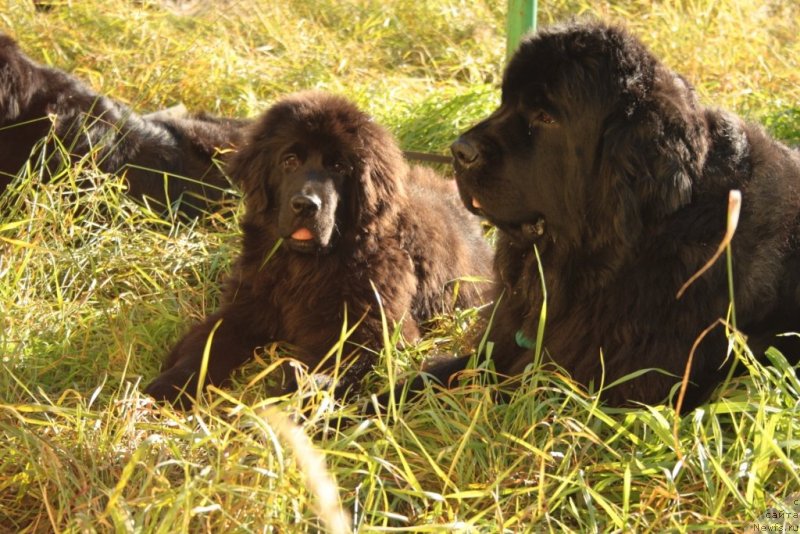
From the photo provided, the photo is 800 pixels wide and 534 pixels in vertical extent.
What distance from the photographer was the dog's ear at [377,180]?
11.5 feet

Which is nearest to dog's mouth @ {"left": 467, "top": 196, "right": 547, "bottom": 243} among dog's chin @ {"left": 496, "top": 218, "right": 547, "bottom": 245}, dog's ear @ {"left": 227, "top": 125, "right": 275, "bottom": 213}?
dog's chin @ {"left": 496, "top": 218, "right": 547, "bottom": 245}

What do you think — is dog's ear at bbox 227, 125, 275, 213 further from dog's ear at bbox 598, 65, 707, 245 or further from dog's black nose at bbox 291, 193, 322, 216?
dog's ear at bbox 598, 65, 707, 245

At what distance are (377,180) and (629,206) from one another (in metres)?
1.18

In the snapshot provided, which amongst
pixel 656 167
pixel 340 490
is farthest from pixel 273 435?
pixel 656 167

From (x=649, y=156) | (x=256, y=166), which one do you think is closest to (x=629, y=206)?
(x=649, y=156)

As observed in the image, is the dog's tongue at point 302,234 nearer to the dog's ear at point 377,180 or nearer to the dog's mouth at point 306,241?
the dog's mouth at point 306,241

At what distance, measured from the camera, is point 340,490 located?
2.40 meters

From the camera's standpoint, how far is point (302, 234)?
3.41 meters


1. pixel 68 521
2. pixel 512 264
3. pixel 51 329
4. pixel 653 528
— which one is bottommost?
pixel 51 329

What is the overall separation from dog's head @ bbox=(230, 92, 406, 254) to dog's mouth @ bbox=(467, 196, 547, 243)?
0.73 meters

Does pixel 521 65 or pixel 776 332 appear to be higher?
pixel 521 65

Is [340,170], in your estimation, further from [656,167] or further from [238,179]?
[656,167]

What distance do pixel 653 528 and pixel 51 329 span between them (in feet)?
7.30

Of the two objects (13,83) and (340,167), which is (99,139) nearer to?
(13,83)
